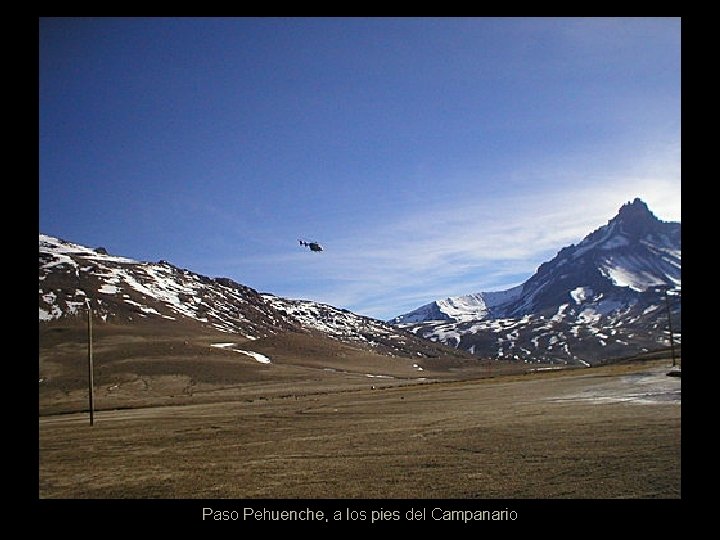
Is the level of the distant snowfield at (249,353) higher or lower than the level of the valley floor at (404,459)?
lower

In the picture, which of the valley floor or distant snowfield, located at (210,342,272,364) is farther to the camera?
distant snowfield, located at (210,342,272,364)

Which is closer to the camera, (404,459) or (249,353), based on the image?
(404,459)

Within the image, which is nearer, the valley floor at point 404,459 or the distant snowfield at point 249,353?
the valley floor at point 404,459

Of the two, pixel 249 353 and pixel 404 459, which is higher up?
pixel 404 459

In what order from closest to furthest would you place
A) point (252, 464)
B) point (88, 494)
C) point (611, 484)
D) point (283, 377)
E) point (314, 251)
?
point (611, 484)
point (88, 494)
point (252, 464)
point (314, 251)
point (283, 377)

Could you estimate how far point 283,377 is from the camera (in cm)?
12588

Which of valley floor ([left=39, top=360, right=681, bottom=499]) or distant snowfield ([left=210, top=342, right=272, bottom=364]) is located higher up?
valley floor ([left=39, top=360, right=681, bottom=499])

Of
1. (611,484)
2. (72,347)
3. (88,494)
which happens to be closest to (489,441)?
(611,484)
